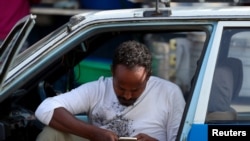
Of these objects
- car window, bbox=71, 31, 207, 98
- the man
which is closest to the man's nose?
the man

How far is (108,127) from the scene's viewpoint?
339cm

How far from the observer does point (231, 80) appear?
3.12 meters

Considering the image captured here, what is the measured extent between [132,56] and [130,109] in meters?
0.28

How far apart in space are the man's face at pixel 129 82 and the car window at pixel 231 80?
16.8 inches

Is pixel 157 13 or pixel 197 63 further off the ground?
pixel 157 13

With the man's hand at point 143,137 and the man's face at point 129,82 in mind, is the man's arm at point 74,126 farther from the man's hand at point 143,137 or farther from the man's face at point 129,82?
the man's face at point 129,82

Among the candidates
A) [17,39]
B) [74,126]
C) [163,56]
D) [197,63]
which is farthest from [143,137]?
[163,56]

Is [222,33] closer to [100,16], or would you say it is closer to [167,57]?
[100,16]

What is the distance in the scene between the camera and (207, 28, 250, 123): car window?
3.04 metres

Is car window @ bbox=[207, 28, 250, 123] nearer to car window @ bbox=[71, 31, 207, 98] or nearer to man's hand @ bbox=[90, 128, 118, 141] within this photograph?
man's hand @ bbox=[90, 128, 118, 141]

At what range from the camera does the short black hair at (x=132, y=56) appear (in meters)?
3.30

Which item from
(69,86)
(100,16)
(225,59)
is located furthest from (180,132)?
(69,86)

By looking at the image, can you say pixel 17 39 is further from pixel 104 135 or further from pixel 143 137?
pixel 143 137

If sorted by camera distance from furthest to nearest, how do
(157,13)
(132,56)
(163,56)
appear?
(163,56), (132,56), (157,13)
